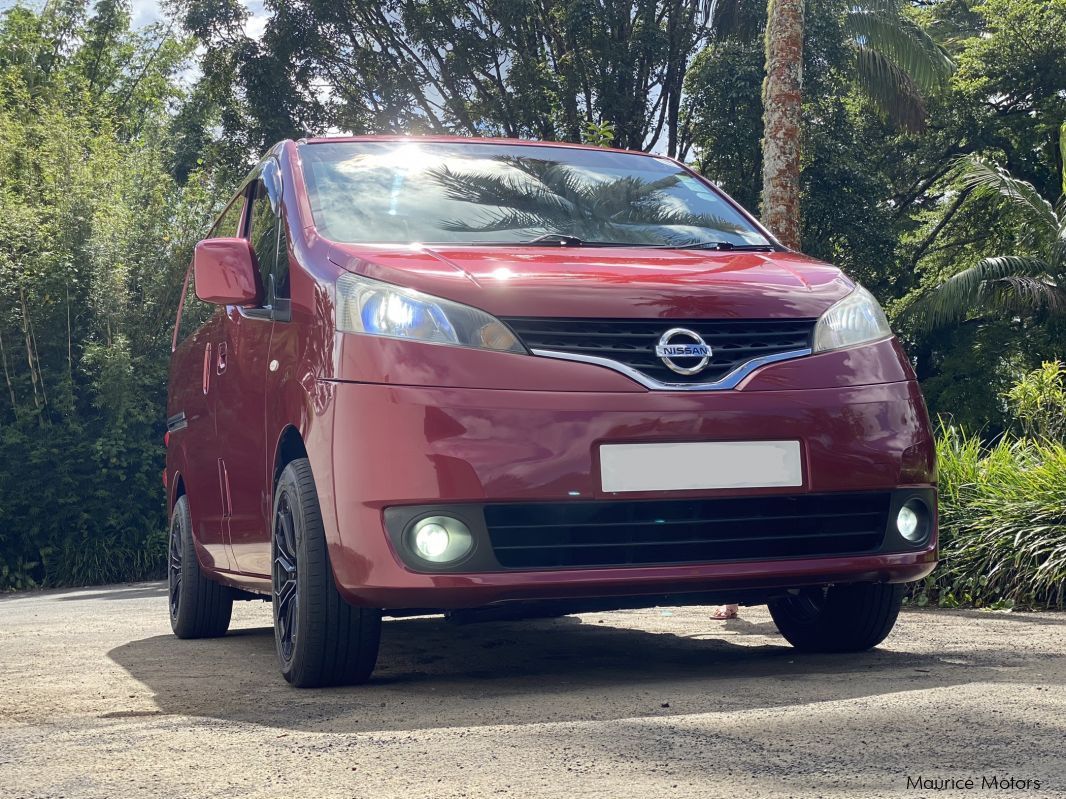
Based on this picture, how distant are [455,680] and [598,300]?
131 cm

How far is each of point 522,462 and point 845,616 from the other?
161 centimetres

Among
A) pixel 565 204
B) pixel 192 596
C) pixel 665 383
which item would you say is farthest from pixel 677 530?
pixel 192 596

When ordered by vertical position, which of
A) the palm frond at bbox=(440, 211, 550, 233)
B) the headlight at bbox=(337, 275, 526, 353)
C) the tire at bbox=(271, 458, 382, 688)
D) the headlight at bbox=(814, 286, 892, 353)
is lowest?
the tire at bbox=(271, 458, 382, 688)

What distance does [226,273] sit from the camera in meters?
4.54

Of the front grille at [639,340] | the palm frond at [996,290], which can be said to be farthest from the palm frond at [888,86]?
the front grille at [639,340]

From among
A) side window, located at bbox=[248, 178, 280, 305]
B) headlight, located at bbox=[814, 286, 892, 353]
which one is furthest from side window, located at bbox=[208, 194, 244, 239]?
headlight, located at bbox=[814, 286, 892, 353]

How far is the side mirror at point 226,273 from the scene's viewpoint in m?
4.54

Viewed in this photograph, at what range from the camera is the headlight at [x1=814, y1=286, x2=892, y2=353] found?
157 inches

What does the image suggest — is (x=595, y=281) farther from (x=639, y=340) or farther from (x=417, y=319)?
(x=417, y=319)

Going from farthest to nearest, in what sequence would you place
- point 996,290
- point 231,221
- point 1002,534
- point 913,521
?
point 996,290 < point 1002,534 < point 231,221 < point 913,521

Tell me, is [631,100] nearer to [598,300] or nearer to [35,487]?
[35,487]

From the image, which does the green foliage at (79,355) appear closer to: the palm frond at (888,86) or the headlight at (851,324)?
the palm frond at (888,86)

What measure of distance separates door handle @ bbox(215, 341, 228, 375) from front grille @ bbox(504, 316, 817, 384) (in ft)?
6.05

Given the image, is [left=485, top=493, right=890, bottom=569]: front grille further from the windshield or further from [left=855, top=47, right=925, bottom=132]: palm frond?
[left=855, top=47, right=925, bottom=132]: palm frond
